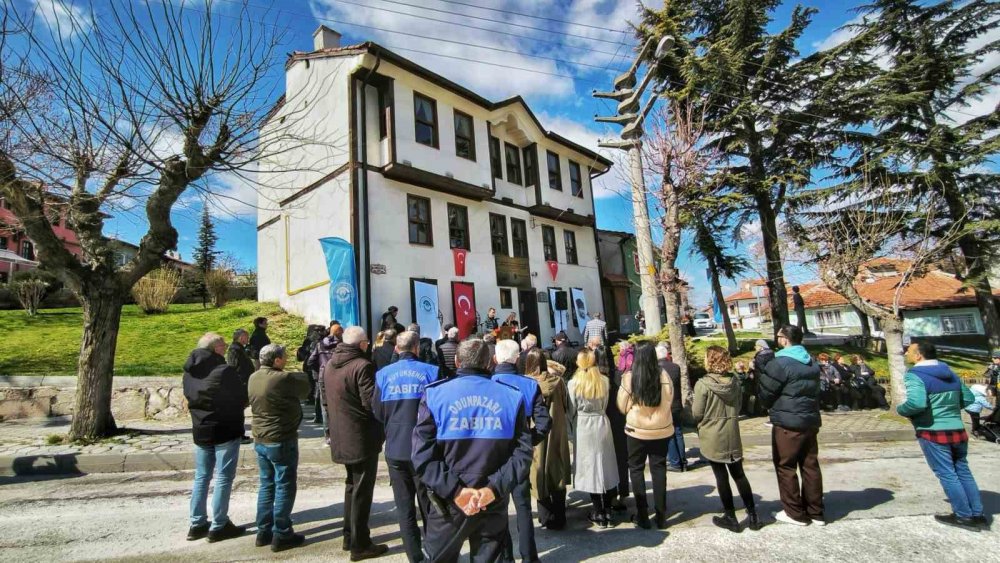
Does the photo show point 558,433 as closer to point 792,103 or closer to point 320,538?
point 320,538

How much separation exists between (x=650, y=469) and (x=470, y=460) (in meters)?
2.68

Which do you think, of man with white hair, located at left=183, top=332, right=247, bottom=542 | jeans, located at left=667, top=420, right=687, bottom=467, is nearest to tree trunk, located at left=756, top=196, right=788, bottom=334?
jeans, located at left=667, top=420, right=687, bottom=467

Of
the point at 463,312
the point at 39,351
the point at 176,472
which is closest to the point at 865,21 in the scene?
the point at 463,312

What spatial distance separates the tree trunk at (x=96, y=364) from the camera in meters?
7.38

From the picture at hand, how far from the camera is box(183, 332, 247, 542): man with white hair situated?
431cm

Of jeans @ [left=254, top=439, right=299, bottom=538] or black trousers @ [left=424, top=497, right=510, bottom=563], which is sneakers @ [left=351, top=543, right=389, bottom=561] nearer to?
jeans @ [left=254, top=439, right=299, bottom=538]

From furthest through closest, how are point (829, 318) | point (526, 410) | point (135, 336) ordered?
point (829, 318) → point (135, 336) → point (526, 410)

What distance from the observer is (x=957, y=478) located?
4.23 metres

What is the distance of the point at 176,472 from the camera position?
666 centimetres

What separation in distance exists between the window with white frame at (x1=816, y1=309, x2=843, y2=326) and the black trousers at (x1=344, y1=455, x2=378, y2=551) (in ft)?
151

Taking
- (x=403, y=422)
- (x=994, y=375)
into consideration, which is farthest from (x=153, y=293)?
(x=994, y=375)

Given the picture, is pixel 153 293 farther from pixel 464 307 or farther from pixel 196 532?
pixel 196 532

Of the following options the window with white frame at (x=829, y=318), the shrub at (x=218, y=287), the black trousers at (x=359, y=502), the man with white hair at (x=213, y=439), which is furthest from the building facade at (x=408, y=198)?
the window with white frame at (x=829, y=318)

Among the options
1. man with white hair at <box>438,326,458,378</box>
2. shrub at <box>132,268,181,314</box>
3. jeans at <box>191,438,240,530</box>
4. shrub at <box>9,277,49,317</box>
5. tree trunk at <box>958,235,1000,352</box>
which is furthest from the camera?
shrub at <box>132,268,181,314</box>
